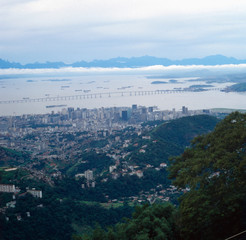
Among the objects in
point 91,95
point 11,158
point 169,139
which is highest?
point 91,95

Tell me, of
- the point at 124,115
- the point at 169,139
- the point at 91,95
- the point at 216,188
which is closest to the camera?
the point at 216,188

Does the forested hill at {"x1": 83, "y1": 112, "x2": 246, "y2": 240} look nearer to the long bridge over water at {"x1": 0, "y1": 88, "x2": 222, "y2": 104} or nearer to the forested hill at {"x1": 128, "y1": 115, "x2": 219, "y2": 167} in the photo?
the forested hill at {"x1": 128, "y1": 115, "x2": 219, "y2": 167}

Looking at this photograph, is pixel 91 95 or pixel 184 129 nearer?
pixel 184 129

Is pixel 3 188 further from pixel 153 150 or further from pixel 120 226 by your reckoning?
pixel 153 150

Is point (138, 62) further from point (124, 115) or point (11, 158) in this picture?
point (11, 158)

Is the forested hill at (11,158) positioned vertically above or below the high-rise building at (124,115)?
below

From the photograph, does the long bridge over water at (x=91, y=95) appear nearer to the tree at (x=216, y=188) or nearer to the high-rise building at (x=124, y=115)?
the high-rise building at (x=124, y=115)

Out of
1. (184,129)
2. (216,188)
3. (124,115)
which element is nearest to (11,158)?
(184,129)

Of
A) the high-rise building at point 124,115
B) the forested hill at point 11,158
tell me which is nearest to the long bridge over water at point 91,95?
the high-rise building at point 124,115
